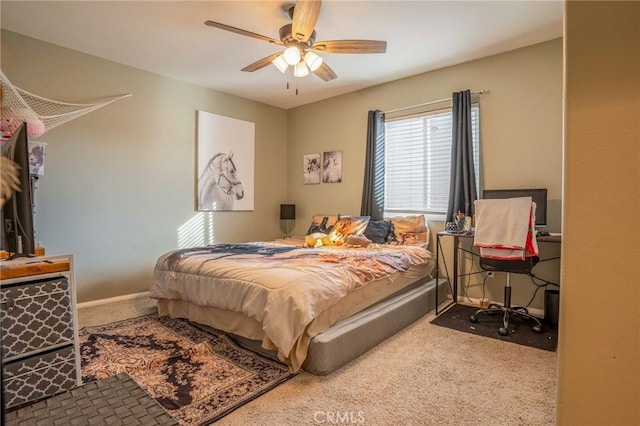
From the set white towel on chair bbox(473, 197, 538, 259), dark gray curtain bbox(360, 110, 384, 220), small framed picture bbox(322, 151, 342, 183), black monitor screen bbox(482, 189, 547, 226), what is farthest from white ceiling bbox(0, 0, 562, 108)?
white towel on chair bbox(473, 197, 538, 259)

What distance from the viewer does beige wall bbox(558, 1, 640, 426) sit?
31.4 inches

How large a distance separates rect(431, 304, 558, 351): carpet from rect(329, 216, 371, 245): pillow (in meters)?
1.34

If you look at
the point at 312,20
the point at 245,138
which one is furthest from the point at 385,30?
the point at 245,138

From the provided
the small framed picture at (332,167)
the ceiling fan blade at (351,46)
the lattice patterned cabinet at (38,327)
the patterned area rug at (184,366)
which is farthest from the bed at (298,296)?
the small framed picture at (332,167)

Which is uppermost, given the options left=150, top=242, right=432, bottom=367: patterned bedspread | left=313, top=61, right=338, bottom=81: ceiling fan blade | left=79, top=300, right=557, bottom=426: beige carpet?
left=313, top=61, right=338, bottom=81: ceiling fan blade

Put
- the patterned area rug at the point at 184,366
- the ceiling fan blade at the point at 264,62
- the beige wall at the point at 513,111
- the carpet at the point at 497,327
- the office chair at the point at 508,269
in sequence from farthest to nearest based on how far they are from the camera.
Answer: the beige wall at the point at 513,111, the ceiling fan blade at the point at 264,62, the office chair at the point at 508,269, the carpet at the point at 497,327, the patterned area rug at the point at 184,366

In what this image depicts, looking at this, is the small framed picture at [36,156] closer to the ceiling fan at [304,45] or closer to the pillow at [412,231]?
the ceiling fan at [304,45]

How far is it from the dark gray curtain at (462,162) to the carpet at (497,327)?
1.05 metres

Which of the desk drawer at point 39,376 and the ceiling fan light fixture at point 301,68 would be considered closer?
the desk drawer at point 39,376

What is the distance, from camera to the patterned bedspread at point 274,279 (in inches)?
79.5

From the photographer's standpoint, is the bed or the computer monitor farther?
the bed

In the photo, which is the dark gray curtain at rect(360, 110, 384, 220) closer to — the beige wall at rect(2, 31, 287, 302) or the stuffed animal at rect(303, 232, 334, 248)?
the stuffed animal at rect(303, 232, 334, 248)

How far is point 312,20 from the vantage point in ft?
7.83

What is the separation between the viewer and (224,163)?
4.74 meters
